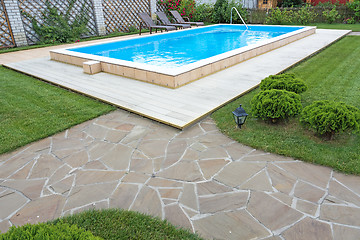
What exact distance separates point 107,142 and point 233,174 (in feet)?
5.26

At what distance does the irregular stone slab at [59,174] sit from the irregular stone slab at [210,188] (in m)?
1.38

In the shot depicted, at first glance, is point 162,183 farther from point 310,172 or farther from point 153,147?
point 310,172

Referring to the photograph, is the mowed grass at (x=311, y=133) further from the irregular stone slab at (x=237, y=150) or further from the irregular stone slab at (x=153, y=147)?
the irregular stone slab at (x=153, y=147)

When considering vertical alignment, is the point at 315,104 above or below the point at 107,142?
above

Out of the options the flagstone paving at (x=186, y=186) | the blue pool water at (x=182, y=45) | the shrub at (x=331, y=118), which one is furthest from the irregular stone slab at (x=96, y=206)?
the blue pool water at (x=182, y=45)

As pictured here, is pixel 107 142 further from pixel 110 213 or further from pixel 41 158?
pixel 110 213

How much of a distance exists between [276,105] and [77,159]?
2.48 metres

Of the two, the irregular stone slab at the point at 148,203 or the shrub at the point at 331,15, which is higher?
the shrub at the point at 331,15

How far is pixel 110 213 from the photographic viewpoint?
7.06 ft

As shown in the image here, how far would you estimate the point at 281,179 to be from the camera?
2516 mm

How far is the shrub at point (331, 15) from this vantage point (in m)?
13.1

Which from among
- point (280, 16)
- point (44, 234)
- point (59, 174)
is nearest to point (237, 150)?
point (59, 174)

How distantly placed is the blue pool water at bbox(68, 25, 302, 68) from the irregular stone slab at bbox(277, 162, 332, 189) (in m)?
4.67

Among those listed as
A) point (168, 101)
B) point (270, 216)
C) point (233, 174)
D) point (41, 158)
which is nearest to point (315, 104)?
point (233, 174)
